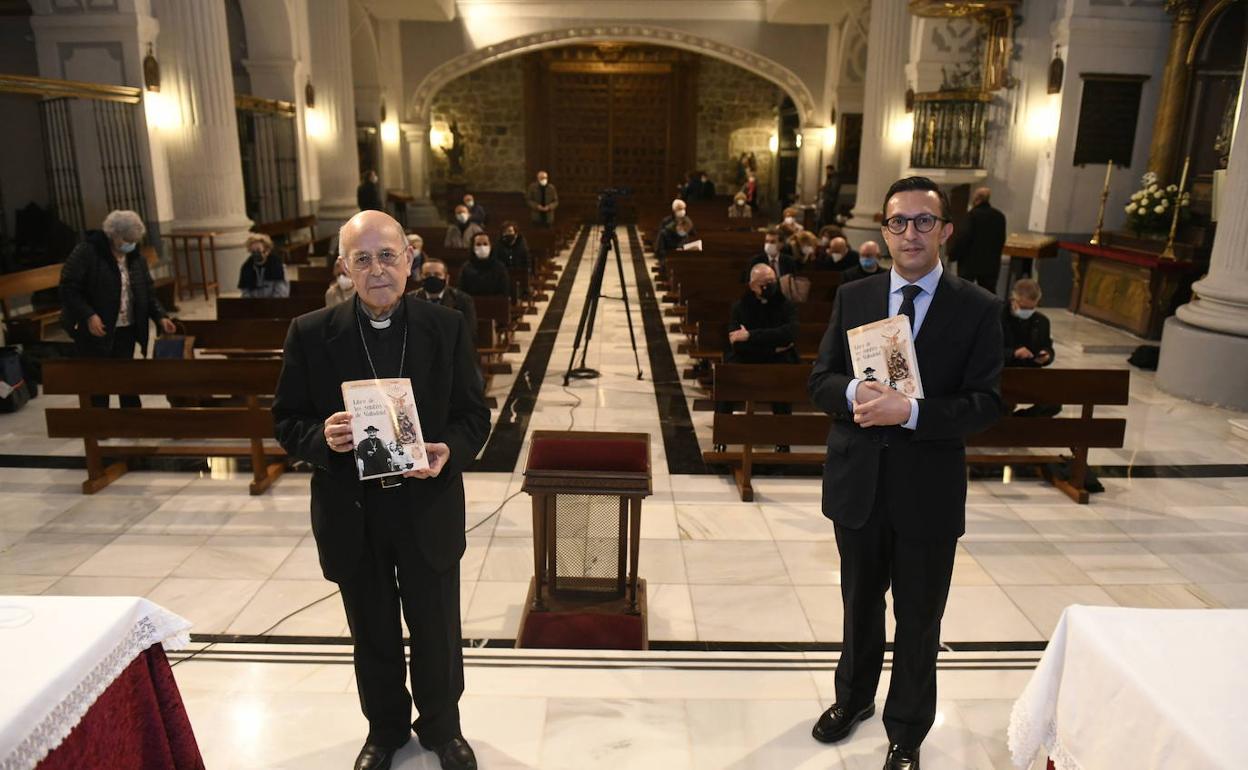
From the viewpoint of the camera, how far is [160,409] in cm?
496

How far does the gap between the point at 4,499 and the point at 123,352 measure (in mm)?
1246

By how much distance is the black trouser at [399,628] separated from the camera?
231cm

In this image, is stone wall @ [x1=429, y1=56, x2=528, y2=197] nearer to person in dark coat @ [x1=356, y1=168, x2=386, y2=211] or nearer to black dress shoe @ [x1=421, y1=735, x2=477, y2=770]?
person in dark coat @ [x1=356, y1=168, x2=386, y2=211]

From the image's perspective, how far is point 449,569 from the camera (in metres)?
2.41

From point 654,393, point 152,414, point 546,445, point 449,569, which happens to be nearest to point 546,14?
point 654,393

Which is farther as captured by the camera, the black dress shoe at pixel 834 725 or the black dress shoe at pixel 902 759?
the black dress shoe at pixel 834 725

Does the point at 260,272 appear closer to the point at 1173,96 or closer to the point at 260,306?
the point at 260,306

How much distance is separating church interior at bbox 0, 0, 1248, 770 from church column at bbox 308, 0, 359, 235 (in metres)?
1.00

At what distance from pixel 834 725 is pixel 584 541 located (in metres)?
1.22

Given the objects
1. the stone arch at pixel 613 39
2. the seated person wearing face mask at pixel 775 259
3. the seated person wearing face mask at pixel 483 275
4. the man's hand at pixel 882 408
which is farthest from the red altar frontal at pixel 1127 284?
the stone arch at pixel 613 39

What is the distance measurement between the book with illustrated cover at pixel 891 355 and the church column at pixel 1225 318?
566cm

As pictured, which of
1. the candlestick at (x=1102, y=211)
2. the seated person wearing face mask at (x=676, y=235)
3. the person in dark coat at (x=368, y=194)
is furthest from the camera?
the person in dark coat at (x=368, y=194)

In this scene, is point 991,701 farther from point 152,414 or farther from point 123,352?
point 123,352

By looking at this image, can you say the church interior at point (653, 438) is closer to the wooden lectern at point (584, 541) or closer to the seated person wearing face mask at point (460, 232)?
the wooden lectern at point (584, 541)
